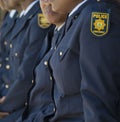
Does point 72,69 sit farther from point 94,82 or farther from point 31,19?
point 31,19

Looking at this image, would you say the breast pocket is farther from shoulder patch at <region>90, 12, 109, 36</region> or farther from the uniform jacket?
the uniform jacket

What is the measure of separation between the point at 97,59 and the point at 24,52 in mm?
1145

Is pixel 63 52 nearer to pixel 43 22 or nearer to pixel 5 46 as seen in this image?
pixel 43 22

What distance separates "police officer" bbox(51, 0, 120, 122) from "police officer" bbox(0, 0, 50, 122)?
815mm

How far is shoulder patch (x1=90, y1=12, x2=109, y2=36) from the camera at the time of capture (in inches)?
74.9

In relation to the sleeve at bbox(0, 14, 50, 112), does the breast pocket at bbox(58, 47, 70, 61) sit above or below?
above

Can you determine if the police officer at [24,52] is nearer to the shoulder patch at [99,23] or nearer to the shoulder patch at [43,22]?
the shoulder patch at [43,22]

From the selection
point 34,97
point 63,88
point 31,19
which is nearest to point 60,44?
point 63,88

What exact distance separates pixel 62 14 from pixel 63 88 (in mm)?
419

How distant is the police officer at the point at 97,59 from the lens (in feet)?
6.16

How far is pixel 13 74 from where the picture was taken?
3.16 metres

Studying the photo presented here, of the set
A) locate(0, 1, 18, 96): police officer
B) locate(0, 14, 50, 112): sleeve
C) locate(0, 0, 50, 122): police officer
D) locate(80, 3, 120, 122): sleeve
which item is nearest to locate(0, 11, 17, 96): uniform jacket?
locate(0, 1, 18, 96): police officer

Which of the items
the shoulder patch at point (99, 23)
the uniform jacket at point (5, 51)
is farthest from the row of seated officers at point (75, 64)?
the uniform jacket at point (5, 51)

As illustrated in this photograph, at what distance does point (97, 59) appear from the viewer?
188 cm
